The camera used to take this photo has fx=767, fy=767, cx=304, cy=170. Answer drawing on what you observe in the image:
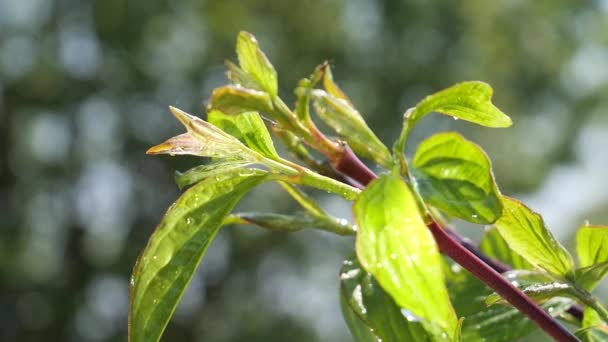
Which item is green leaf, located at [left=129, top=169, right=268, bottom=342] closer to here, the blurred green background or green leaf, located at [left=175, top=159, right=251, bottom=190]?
green leaf, located at [left=175, top=159, right=251, bottom=190]

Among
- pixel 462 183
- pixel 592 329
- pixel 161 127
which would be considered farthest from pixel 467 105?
pixel 161 127

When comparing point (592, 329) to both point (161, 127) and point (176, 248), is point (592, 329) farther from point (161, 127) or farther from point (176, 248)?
point (161, 127)

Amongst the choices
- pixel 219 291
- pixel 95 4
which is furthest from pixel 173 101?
pixel 219 291

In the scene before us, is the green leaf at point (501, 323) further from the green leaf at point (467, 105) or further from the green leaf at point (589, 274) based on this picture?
the green leaf at point (467, 105)

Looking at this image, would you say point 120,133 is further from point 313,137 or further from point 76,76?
point 313,137

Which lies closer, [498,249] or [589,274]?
[589,274]

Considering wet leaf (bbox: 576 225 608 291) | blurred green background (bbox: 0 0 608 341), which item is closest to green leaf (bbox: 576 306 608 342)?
wet leaf (bbox: 576 225 608 291)

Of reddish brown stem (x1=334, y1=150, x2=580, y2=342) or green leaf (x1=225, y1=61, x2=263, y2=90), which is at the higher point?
green leaf (x1=225, y1=61, x2=263, y2=90)
